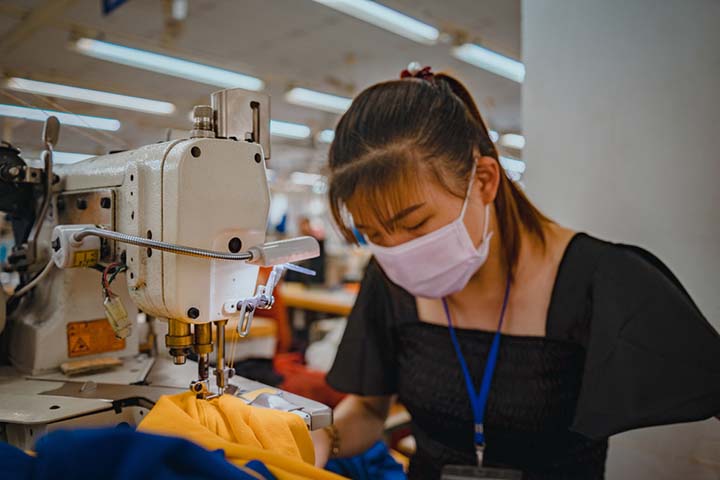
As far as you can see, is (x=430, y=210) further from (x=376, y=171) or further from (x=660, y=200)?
(x=660, y=200)

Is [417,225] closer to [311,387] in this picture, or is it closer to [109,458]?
[109,458]

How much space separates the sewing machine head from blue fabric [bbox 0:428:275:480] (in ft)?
1.03

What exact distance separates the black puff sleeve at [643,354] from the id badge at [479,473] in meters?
0.16

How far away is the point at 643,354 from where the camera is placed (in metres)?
0.95

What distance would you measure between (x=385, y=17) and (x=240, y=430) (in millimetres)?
3455

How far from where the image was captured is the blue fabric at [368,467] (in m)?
1.17

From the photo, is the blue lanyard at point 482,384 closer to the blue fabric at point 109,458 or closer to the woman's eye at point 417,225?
the woman's eye at point 417,225

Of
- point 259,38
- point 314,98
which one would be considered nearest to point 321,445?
point 259,38

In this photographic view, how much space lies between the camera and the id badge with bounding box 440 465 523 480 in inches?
40.6

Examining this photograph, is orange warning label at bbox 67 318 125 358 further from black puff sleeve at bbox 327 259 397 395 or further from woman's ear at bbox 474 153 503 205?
woman's ear at bbox 474 153 503 205

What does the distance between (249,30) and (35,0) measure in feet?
5.51

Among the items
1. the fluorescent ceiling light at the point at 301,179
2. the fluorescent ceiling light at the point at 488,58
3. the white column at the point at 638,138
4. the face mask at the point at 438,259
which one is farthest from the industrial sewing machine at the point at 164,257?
the fluorescent ceiling light at the point at 301,179

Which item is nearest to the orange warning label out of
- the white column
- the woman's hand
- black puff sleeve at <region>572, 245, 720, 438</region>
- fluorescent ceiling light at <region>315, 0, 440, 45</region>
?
the woman's hand

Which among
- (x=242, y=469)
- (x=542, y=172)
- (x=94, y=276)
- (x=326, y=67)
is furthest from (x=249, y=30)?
(x=242, y=469)
